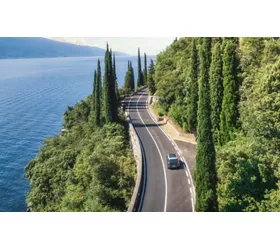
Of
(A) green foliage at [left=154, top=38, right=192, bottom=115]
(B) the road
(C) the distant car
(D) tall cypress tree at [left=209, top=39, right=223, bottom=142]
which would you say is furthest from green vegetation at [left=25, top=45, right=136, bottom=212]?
(D) tall cypress tree at [left=209, top=39, right=223, bottom=142]

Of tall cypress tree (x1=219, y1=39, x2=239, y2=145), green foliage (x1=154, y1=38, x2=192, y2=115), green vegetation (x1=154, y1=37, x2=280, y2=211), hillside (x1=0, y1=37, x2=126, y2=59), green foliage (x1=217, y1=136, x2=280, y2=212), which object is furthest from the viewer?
hillside (x1=0, y1=37, x2=126, y2=59)

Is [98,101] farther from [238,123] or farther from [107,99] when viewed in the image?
[238,123]

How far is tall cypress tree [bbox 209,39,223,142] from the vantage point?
22125 mm

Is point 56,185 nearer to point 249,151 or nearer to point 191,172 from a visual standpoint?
point 191,172

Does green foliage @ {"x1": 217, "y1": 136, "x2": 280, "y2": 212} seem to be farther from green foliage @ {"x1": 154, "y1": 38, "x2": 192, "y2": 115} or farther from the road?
green foliage @ {"x1": 154, "y1": 38, "x2": 192, "y2": 115}

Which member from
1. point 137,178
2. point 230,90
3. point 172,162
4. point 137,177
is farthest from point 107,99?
point 230,90

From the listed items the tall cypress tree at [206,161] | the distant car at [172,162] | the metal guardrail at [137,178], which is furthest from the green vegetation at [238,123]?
the metal guardrail at [137,178]

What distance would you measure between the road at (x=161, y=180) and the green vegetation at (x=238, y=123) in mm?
2171

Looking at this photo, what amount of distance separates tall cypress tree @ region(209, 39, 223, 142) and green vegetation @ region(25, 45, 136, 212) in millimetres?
7470

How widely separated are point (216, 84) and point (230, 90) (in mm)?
1655

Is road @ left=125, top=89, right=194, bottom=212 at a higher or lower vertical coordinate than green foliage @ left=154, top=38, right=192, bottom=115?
lower

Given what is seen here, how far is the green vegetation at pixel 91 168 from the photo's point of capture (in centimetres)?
1986

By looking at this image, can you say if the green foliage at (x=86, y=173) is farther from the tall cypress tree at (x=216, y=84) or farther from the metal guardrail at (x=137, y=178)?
the tall cypress tree at (x=216, y=84)

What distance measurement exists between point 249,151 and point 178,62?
59.9 ft
